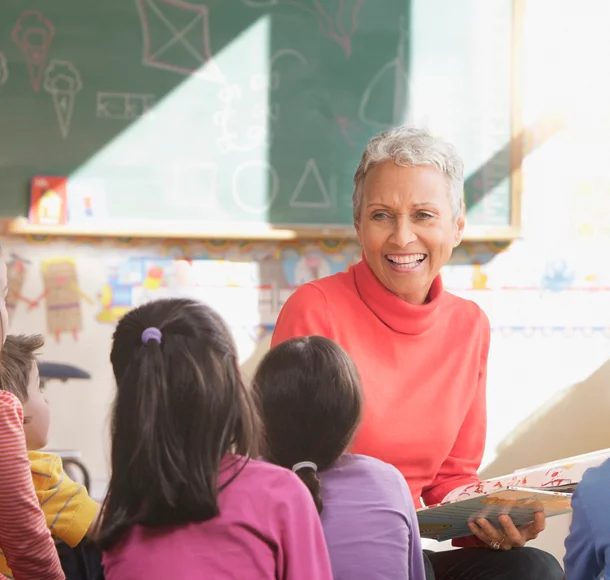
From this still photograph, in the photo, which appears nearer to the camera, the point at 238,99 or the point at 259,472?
the point at 259,472

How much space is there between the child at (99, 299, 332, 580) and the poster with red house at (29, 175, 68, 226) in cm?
163

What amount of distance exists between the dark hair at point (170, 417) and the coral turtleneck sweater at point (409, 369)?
0.64m

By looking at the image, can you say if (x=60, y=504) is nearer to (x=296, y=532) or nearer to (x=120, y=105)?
(x=296, y=532)

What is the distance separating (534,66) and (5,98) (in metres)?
1.78

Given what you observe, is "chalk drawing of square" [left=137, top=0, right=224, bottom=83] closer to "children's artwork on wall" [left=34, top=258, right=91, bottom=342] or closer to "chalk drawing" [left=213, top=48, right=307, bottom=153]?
"chalk drawing" [left=213, top=48, right=307, bottom=153]

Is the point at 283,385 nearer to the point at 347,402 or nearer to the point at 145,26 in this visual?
the point at 347,402

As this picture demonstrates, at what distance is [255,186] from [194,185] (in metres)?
0.20

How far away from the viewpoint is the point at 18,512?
126 centimetres

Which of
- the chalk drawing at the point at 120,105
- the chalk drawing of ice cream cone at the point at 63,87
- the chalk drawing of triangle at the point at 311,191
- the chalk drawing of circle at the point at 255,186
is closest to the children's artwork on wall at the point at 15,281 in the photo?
the chalk drawing of ice cream cone at the point at 63,87

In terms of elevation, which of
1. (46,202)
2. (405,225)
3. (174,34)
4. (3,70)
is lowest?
(405,225)

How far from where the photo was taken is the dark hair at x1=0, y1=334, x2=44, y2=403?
1.62m

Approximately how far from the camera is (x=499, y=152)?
9.62 ft

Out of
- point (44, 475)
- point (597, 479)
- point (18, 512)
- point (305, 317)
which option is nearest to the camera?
point (597, 479)

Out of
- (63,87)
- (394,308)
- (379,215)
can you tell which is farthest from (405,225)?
(63,87)
